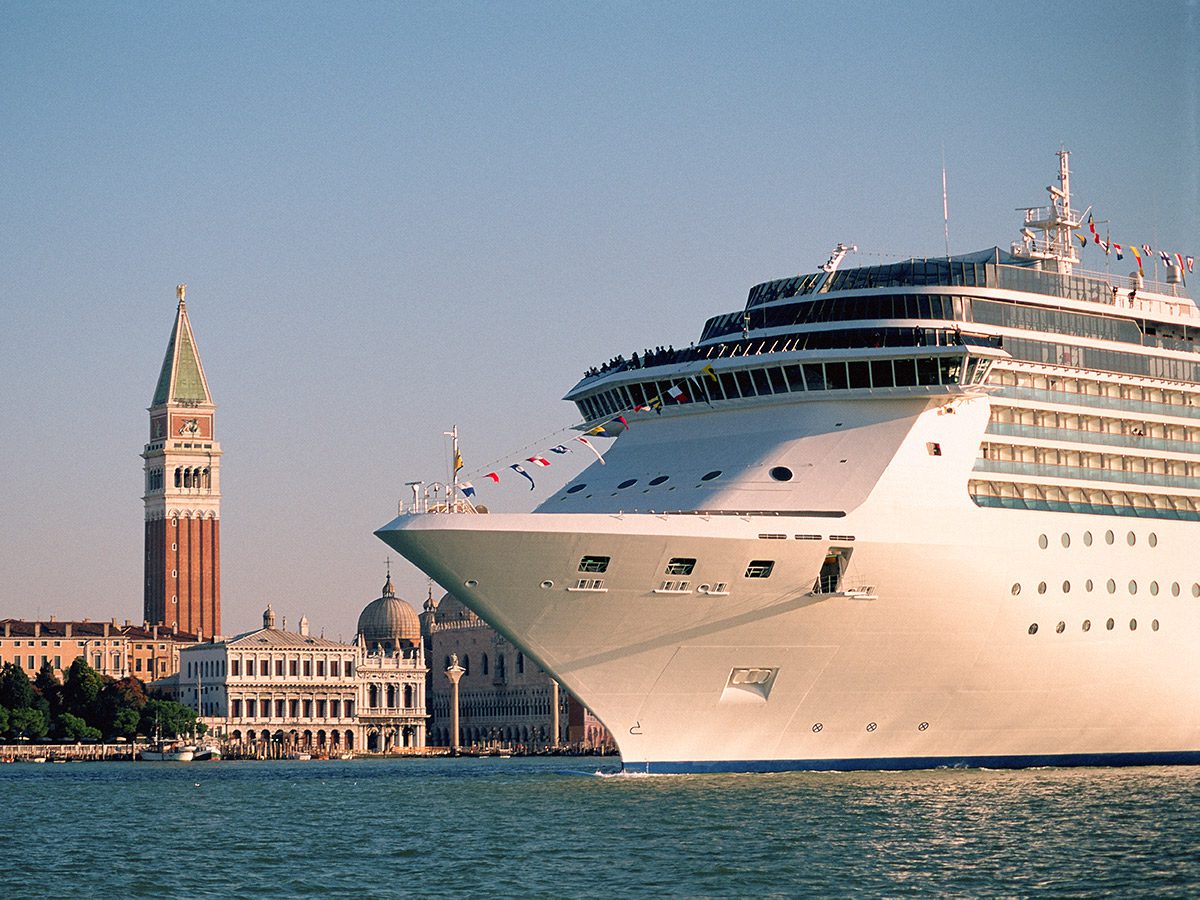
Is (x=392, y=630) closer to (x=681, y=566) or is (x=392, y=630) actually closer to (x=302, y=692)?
(x=302, y=692)

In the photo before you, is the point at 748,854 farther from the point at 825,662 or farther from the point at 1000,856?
the point at 825,662

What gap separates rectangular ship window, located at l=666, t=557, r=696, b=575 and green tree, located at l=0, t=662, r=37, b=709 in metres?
104

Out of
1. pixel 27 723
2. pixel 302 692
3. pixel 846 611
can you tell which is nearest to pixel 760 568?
pixel 846 611

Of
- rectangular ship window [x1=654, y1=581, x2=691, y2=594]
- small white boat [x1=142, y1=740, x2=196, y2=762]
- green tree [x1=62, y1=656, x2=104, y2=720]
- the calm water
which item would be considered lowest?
the calm water

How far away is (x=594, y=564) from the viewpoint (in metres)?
48.1

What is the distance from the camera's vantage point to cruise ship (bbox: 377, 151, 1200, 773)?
4900cm

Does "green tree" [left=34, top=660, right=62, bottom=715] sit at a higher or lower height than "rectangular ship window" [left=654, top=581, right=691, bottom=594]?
higher

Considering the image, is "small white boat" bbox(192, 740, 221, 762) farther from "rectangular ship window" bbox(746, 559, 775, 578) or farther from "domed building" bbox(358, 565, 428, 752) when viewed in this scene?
"rectangular ship window" bbox(746, 559, 775, 578)

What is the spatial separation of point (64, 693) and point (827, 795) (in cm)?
11026

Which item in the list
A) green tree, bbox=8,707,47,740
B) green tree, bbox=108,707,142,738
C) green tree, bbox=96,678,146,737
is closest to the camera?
green tree, bbox=8,707,47,740

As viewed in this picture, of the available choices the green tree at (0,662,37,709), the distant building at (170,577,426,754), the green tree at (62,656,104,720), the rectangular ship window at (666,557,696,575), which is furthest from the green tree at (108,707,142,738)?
the rectangular ship window at (666,557,696,575)

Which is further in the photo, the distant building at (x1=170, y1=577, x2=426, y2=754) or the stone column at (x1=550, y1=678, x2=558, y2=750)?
the stone column at (x1=550, y1=678, x2=558, y2=750)

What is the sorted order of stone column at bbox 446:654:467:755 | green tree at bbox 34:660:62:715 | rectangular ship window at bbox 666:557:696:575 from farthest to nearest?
stone column at bbox 446:654:467:755 < green tree at bbox 34:660:62:715 < rectangular ship window at bbox 666:557:696:575

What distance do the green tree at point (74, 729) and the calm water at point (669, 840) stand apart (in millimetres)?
88892
